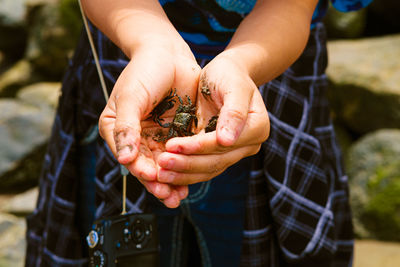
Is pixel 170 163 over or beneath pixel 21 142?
over

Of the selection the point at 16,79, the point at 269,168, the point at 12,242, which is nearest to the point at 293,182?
the point at 269,168

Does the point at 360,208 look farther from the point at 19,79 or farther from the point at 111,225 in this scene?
the point at 19,79

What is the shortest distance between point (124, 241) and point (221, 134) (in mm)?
501

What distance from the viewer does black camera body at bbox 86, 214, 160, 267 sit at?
1.13 metres

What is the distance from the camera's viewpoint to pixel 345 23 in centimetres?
463

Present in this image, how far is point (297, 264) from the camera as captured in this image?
1376 mm

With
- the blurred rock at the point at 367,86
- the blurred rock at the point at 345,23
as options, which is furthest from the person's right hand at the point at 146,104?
the blurred rock at the point at 345,23

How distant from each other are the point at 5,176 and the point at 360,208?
12.3 ft

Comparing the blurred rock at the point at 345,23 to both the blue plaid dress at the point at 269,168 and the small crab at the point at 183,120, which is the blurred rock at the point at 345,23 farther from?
the small crab at the point at 183,120

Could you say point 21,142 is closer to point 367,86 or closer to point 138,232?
point 367,86

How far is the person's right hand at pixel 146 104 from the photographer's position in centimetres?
85

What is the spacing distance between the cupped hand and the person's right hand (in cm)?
4

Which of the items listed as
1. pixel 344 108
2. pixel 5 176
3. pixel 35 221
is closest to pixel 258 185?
pixel 35 221

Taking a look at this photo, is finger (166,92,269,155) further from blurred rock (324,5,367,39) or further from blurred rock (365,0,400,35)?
blurred rock (365,0,400,35)
